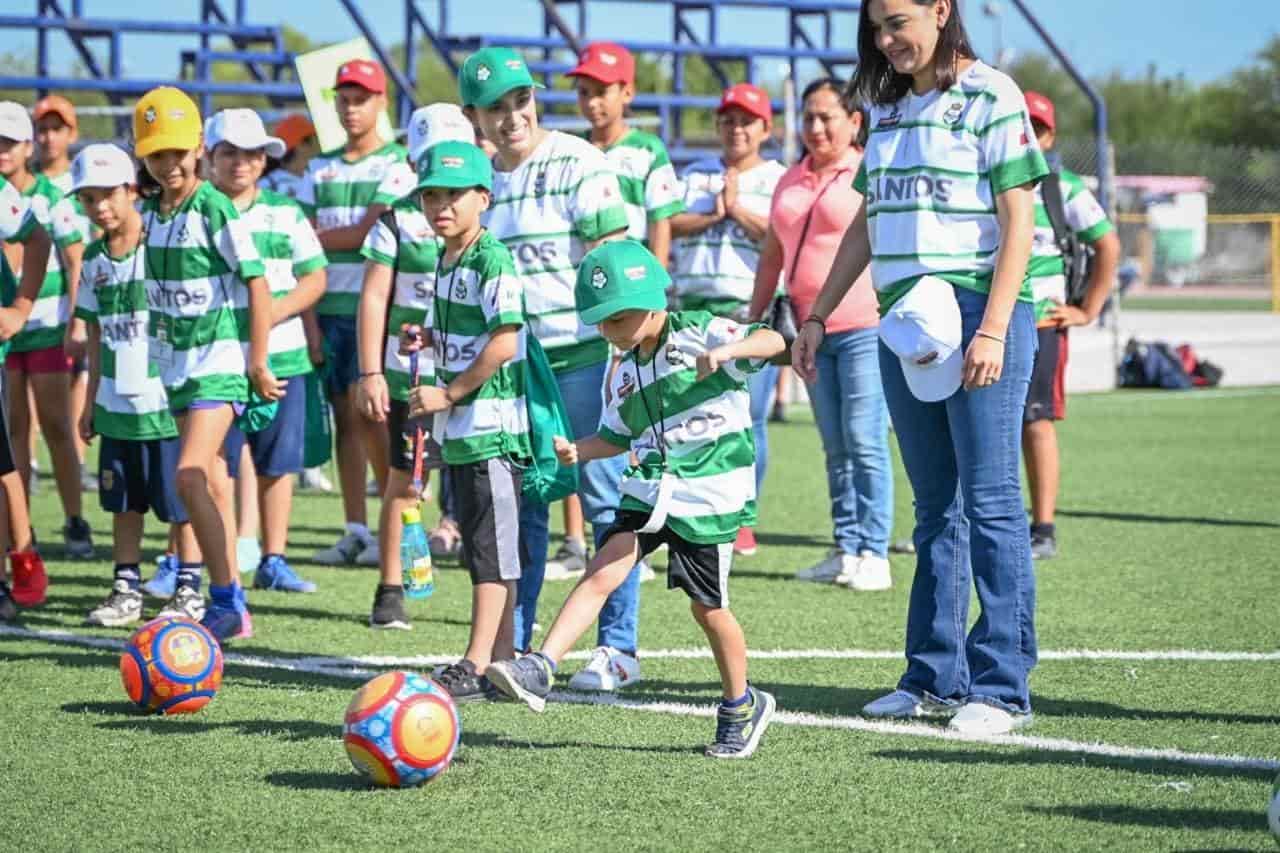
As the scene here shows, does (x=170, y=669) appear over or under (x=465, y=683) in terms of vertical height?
over

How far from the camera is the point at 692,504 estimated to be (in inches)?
219

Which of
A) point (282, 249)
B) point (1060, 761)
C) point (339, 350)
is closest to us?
point (1060, 761)

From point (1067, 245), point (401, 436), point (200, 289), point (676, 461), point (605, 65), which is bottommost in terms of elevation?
point (401, 436)

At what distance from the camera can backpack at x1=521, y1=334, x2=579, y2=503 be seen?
21.3ft

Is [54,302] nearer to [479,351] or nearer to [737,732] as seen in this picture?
[479,351]

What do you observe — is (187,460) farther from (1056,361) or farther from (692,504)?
(1056,361)

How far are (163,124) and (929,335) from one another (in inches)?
138

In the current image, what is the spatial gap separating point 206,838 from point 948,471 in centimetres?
264

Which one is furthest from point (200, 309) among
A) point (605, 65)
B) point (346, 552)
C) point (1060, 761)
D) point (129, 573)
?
point (1060, 761)

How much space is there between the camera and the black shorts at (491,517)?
21.0 feet

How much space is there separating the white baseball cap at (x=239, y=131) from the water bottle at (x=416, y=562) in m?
2.17

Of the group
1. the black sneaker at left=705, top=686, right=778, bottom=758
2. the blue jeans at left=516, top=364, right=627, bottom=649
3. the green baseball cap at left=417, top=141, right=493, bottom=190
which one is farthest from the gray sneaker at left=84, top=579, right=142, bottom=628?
the black sneaker at left=705, top=686, right=778, bottom=758

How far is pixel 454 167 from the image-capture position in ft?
20.9

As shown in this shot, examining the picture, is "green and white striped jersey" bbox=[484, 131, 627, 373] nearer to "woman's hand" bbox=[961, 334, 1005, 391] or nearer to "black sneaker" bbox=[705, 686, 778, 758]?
"woman's hand" bbox=[961, 334, 1005, 391]
